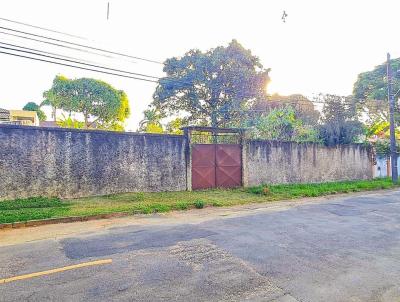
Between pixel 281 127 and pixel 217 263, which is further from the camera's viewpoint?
pixel 281 127

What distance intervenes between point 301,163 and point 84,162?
476 inches

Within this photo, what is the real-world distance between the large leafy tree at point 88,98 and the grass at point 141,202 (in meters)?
22.4

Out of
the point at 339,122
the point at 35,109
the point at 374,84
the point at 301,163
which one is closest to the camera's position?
the point at 301,163

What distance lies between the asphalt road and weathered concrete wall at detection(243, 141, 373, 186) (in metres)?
7.96

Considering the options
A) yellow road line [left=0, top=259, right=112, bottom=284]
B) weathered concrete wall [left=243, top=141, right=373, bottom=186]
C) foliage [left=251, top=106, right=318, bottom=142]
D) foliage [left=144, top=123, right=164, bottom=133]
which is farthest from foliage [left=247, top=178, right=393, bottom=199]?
foliage [left=144, top=123, right=164, bottom=133]

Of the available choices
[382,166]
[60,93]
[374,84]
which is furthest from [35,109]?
[382,166]

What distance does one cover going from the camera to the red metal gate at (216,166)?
13.6m

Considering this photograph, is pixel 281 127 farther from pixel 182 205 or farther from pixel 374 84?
pixel 374 84

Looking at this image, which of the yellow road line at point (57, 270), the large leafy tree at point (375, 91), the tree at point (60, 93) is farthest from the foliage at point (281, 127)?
the tree at point (60, 93)

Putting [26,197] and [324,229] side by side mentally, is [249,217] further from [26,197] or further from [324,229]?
[26,197]

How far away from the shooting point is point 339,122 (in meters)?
19.4

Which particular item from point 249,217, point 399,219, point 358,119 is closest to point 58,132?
point 249,217

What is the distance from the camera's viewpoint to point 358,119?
68.0ft

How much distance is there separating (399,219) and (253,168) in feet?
25.3
